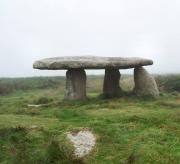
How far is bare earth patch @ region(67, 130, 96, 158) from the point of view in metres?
17.1

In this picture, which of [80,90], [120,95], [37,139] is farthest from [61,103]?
[37,139]

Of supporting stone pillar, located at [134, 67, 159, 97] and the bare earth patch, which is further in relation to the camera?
supporting stone pillar, located at [134, 67, 159, 97]

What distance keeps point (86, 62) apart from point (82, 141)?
33.1ft

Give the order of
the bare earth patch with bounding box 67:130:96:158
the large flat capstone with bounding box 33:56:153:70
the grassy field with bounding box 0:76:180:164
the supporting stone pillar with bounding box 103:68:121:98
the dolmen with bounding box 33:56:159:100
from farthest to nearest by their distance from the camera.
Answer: the supporting stone pillar with bounding box 103:68:121:98
the dolmen with bounding box 33:56:159:100
the large flat capstone with bounding box 33:56:153:70
the bare earth patch with bounding box 67:130:96:158
the grassy field with bounding box 0:76:180:164

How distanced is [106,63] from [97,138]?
1003cm

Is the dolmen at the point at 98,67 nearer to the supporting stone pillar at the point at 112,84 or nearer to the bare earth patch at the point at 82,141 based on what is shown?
the supporting stone pillar at the point at 112,84

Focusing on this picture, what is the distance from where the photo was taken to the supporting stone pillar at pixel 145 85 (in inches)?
1139

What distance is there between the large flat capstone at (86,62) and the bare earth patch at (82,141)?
29.5 feet

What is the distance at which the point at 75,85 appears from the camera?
92.1ft

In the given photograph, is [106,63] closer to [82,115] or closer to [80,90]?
[80,90]

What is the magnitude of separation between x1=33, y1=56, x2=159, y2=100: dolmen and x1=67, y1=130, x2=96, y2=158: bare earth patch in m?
9.13

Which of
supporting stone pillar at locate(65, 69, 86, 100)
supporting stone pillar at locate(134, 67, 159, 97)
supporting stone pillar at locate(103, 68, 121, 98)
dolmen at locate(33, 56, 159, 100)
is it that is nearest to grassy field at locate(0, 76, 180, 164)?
supporting stone pillar at locate(65, 69, 86, 100)

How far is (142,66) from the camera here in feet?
99.6

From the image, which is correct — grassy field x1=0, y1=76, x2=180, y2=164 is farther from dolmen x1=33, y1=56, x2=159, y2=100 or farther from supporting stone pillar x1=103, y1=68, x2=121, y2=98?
supporting stone pillar x1=103, y1=68, x2=121, y2=98
